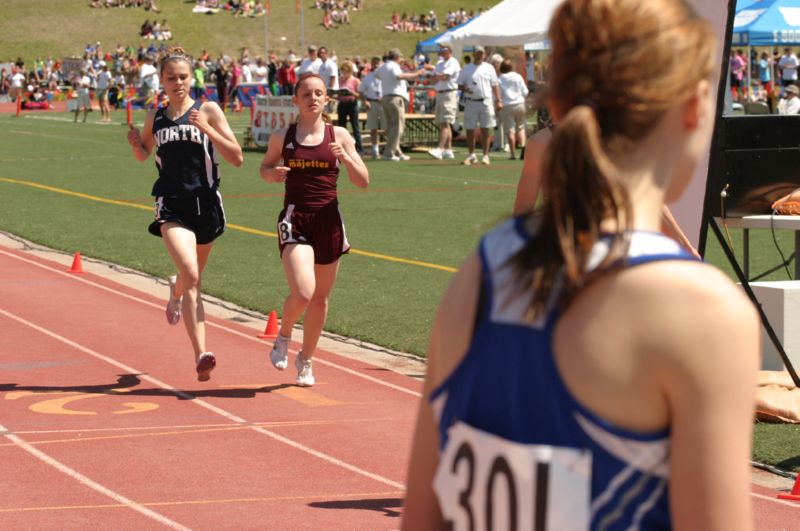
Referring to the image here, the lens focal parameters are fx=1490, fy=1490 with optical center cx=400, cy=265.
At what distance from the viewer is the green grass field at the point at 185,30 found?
7719 cm

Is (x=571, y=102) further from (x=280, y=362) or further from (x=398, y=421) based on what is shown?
(x=280, y=362)

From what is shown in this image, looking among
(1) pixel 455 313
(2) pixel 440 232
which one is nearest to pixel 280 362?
(1) pixel 455 313

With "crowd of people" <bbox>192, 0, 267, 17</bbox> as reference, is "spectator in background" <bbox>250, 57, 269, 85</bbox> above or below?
below

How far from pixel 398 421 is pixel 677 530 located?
6772 millimetres

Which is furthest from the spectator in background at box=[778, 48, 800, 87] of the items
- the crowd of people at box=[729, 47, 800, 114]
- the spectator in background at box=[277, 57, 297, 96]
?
the spectator in background at box=[277, 57, 297, 96]

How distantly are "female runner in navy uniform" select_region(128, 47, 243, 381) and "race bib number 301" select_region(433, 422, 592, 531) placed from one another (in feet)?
24.3

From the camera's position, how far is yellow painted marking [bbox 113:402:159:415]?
8836 mm

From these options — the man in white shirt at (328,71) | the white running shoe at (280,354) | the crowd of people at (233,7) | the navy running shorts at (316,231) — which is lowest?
the white running shoe at (280,354)

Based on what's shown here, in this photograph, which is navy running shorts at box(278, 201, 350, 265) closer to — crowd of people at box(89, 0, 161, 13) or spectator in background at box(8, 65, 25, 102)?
spectator in background at box(8, 65, 25, 102)

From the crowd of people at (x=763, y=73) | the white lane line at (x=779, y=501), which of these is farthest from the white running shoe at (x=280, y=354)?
the crowd of people at (x=763, y=73)

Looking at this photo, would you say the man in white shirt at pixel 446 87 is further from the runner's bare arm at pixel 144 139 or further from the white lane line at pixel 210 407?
the runner's bare arm at pixel 144 139

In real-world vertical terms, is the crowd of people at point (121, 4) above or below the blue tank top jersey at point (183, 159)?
above

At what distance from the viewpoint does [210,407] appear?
8945 mm

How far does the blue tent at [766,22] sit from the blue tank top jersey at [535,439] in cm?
2672
